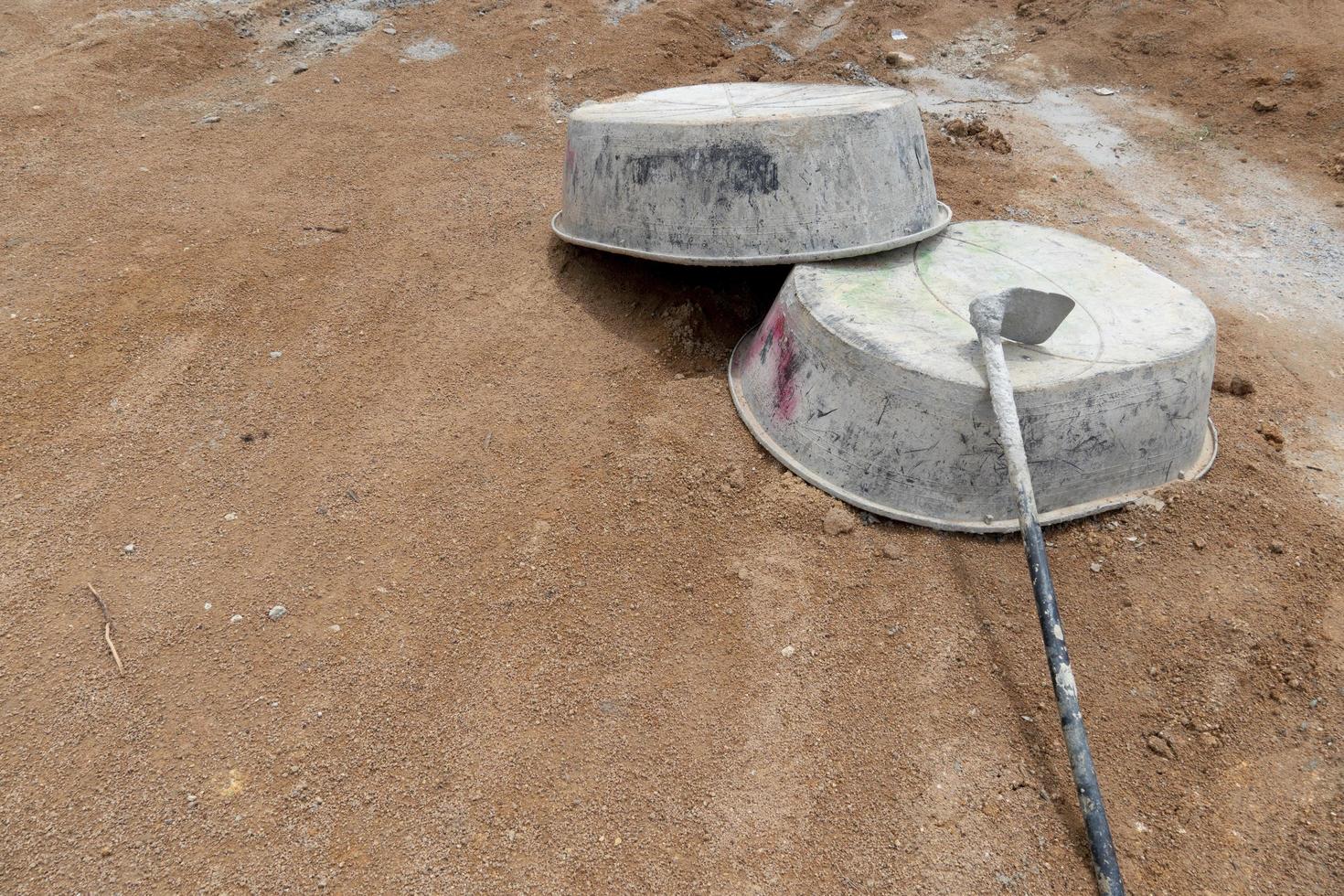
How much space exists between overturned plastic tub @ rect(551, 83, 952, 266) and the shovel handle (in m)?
1.24

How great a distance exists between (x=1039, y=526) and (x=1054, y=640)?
1.50 feet

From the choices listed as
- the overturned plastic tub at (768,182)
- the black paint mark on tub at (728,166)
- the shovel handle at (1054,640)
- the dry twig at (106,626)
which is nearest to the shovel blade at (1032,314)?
the shovel handle at (1054,640)

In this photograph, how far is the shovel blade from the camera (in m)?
3.30

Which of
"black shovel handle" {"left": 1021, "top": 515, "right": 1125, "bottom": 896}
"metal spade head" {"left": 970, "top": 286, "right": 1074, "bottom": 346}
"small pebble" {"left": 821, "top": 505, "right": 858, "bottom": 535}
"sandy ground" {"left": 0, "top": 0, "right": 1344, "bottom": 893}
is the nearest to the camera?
"black shovel handle" {"left": 1021, "top": 515, "right": 1125, "bottom": 896}

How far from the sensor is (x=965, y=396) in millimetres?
3262

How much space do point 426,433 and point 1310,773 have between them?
4.02 metres

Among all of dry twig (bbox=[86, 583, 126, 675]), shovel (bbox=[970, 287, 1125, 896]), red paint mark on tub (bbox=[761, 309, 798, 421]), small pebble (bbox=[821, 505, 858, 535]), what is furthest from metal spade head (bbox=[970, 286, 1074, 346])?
dry twig (bbox=[86, 583, 126, 675])

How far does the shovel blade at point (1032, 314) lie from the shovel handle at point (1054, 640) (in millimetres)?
204

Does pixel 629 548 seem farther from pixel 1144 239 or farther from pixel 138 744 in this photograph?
A: pixel 1144 239

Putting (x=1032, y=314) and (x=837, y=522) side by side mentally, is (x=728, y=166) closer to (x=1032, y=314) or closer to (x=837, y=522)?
(x=1032, y=314)

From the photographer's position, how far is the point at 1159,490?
362 centimetres

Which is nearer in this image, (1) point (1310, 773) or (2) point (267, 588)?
(1) point (1310, 773)

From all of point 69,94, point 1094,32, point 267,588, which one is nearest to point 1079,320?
point 267,588

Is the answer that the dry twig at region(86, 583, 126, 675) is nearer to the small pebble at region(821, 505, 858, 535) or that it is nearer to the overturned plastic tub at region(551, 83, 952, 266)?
the small pebble at region(821, 505, 858, 535)
